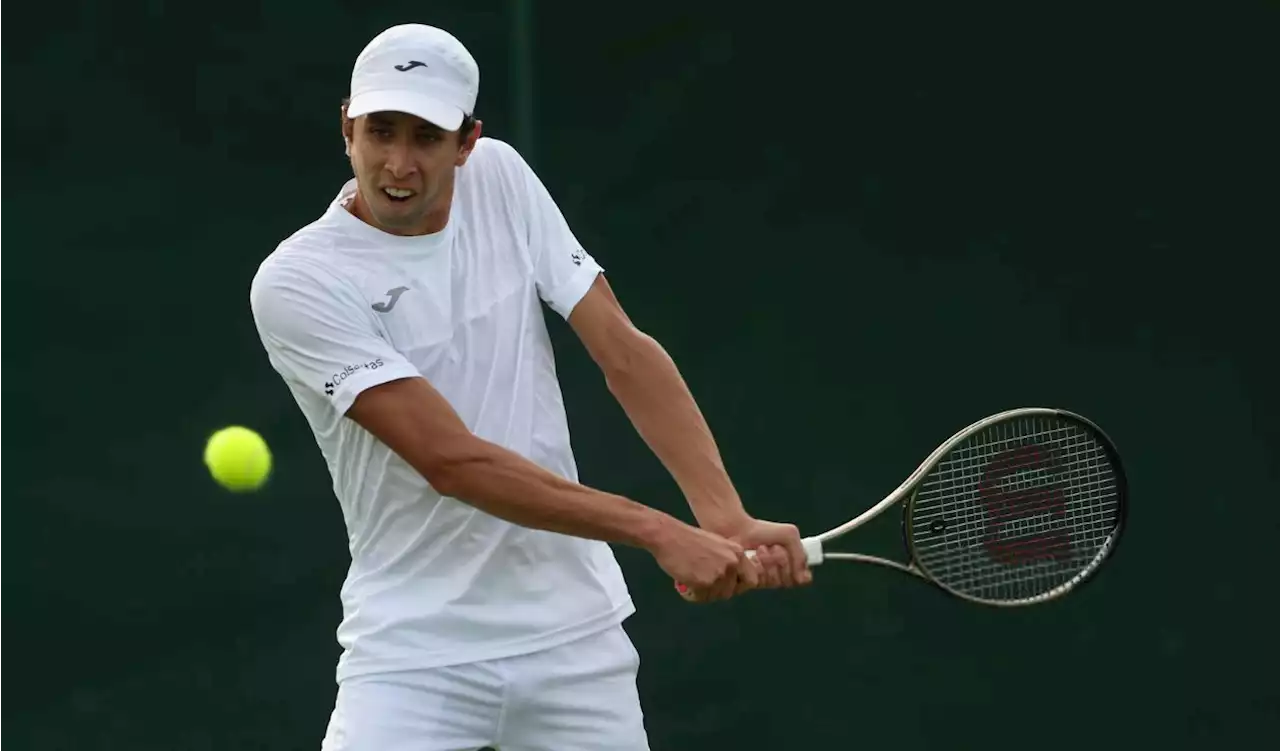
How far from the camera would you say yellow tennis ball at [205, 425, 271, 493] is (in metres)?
4.04

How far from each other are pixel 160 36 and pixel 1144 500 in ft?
7.76

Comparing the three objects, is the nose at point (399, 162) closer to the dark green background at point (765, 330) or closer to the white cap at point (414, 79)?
the white cap at point (414, 79)

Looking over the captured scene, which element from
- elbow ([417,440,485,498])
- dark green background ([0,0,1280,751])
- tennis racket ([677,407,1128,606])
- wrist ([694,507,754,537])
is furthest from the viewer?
dark green background ([0,0,1280,751])

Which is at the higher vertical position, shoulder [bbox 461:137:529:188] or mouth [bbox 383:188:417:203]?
shoulder [bbox 461:137:529:188]

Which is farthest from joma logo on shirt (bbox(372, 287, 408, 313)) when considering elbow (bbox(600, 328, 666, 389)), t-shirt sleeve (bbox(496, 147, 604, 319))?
elbow (bbox(600, 328, 666, 389))

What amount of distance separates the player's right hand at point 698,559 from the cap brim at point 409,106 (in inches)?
25.4

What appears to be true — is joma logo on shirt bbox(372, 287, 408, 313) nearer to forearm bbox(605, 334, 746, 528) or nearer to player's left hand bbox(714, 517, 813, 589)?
forearm bbox(605, 334, 746, 528)

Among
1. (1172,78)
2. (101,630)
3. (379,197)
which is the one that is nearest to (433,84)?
(379,197)

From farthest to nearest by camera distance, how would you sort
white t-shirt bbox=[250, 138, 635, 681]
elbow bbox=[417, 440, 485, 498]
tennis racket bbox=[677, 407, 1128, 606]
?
tennis racket bbox=[677, 407, 1128, 606]
white t-shirt bbox=[250, 138, 635, 681]
elbow bbox=[417, 440, 485, 498]

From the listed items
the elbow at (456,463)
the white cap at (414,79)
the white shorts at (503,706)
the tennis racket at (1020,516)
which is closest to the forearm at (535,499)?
the elbow at (456,463)

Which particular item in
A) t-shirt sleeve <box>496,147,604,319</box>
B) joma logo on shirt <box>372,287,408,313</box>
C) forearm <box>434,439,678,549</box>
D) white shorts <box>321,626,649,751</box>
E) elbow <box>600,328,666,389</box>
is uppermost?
t-shirt sleeve <box>496,147,604,319</box>

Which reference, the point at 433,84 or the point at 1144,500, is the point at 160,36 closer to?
the point at 433,84

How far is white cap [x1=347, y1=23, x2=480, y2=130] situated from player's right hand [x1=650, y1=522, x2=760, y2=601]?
0.65 metres

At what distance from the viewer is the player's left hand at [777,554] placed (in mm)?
2725
